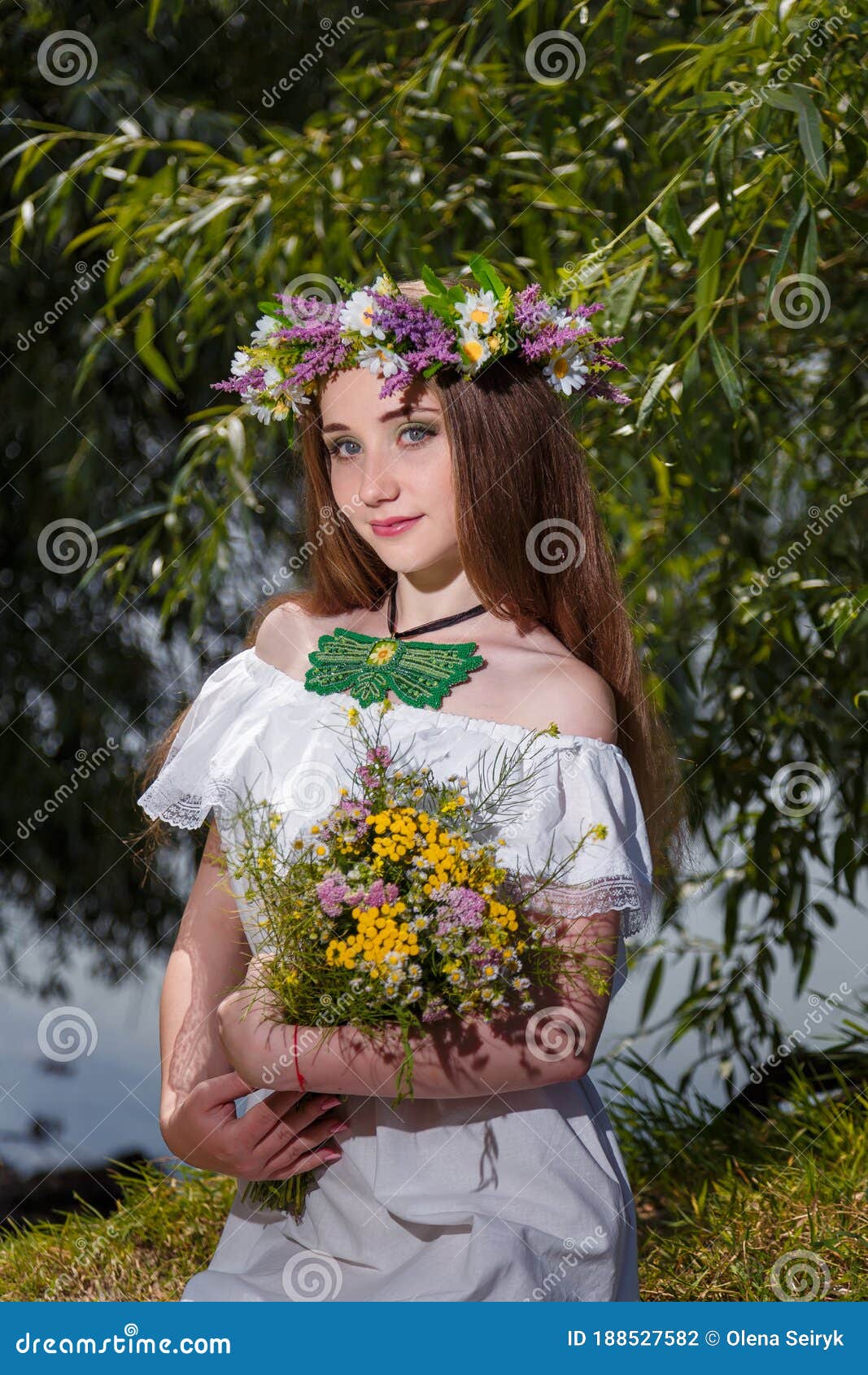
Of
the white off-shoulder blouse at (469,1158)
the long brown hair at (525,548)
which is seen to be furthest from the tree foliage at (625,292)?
the white off-shoulder blouse at (469,1158)

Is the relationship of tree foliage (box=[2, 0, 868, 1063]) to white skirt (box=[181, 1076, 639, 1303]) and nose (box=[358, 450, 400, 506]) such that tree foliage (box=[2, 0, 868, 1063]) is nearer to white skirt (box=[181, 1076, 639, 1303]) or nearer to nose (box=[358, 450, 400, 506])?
nose (box=[358, 450, 400, 506])

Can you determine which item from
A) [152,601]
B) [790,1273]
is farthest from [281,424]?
[790,1273]

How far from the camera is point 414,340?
1.88m

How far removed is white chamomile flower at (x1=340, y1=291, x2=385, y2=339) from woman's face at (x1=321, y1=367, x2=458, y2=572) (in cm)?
6

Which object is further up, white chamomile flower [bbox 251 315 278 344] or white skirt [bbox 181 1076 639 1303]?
white chamomile flower [bbox 251 315 278 344]

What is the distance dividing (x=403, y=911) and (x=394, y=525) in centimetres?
60

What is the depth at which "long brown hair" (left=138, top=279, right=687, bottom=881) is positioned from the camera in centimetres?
193

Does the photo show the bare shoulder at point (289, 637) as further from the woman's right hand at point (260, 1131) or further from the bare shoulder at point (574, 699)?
the woman's right hand at point (260, 1131)

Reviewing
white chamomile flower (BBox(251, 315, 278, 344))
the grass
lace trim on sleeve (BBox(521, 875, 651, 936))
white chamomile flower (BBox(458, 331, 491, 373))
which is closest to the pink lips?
white chamomile flower (BBox(458, 331, 491, 373))

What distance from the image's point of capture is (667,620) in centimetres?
353

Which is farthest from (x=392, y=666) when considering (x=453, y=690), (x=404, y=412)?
(x=404, y=412)

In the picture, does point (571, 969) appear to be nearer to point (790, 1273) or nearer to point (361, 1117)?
point (361, 1117)

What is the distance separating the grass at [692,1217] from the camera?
2752 mm

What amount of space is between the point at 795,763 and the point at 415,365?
6.42 feet
